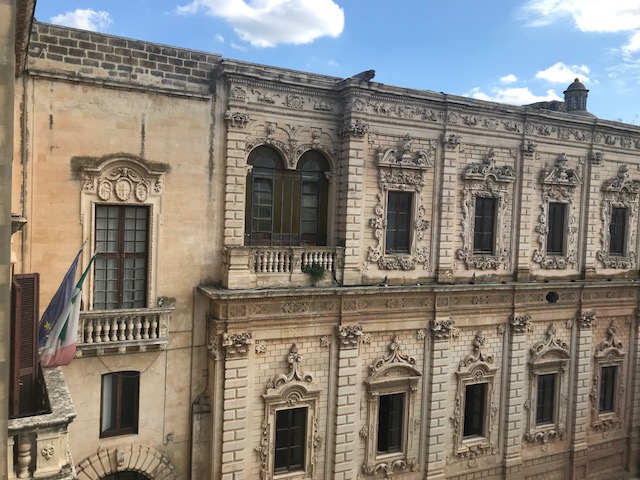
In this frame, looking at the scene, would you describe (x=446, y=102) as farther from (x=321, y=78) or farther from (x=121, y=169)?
(x=121, y=169)

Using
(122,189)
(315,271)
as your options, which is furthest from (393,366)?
(122,189)

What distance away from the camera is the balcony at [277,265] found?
47.9ft

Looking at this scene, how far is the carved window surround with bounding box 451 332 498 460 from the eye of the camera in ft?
58.7

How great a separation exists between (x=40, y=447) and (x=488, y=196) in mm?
14968

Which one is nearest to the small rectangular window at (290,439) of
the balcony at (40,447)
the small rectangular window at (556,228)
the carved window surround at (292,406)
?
the carved window surround at (292,406)

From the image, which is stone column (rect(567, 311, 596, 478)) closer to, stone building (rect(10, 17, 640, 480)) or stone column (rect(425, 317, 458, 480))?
stone building (rect(10, 17, 640, 480))

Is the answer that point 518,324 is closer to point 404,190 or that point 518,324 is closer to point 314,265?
point 404,190

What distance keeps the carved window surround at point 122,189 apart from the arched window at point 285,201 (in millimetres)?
2622

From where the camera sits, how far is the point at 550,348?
63.8 ft

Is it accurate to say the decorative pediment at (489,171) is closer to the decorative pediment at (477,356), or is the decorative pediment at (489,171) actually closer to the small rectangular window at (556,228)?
the small rectangular window at (556,228)

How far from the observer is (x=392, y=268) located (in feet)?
55.3

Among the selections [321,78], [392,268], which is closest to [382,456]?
[392,268]

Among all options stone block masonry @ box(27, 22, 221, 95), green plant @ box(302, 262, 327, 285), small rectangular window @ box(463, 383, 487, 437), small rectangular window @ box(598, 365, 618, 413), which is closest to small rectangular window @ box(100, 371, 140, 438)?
green plant @ box(302, 262, 327, 285)

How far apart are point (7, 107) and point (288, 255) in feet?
30.3
